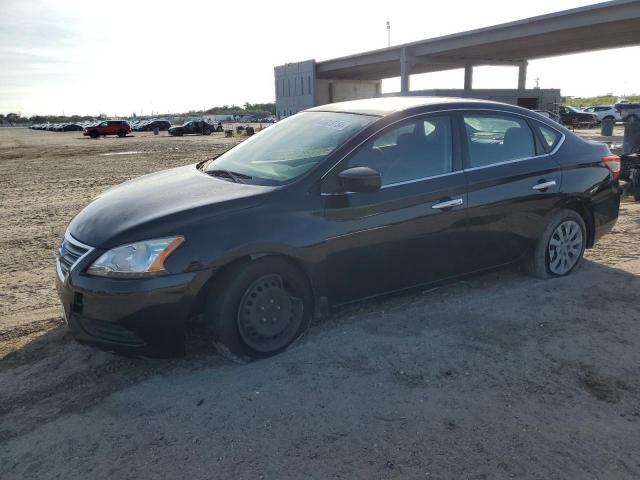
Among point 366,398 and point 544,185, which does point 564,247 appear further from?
point 366,398

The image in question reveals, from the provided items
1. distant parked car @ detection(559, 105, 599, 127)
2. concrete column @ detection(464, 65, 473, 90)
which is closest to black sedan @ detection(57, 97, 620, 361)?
distant parked car @ detection(559, 105, 599, 127)

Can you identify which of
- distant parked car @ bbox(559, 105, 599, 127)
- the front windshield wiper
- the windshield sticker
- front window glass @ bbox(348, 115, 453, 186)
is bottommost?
the front windshield wiper

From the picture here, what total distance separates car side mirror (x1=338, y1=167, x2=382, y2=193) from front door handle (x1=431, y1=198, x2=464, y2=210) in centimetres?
69

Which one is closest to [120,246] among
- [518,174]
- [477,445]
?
[477,445]

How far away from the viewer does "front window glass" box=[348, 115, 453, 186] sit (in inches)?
152

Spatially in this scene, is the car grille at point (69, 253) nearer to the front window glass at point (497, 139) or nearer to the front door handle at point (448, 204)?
the front door handle at point (448, 204)

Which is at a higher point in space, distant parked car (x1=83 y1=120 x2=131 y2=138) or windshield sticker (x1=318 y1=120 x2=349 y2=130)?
distant parked car (x1=83 y1=120 x2=131 y2=138)

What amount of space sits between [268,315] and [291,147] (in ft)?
4.71

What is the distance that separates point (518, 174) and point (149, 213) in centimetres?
310

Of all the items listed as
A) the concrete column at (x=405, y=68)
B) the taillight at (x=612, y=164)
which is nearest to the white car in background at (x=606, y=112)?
the concrete column at (x=405, y=68)

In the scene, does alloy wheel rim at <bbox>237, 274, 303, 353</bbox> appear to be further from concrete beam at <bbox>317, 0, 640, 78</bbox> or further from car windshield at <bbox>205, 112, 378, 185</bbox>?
concrete beam at <bbox>317, 0, 640, 78</bbox>

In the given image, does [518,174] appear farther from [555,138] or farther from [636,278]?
[636,278]

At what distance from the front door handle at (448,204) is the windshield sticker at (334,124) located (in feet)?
3.08

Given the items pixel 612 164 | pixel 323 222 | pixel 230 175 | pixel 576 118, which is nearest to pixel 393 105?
pixel 323 222
